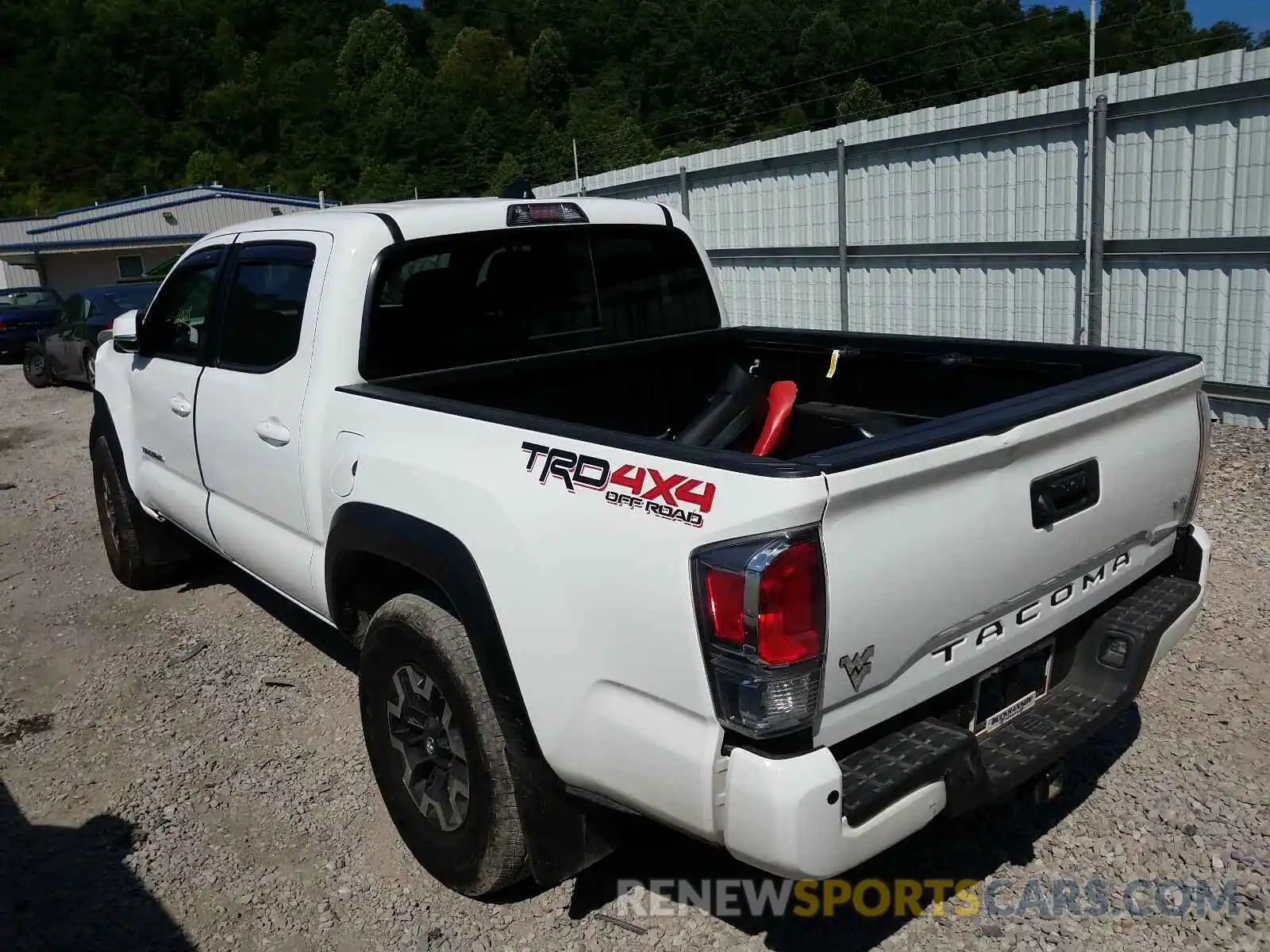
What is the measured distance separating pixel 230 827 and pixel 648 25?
70.6 metres

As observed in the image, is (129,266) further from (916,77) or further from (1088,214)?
(1088,214)

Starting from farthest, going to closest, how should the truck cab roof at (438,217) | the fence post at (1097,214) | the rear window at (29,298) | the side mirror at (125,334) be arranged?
the rear window at (29,298)
the fence post at (1097,214)
the side mirror at (125,334)
the truck cab roof at (438,217)

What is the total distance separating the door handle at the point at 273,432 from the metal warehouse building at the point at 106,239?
35.6 meters

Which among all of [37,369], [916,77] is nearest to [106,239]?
[37,369]

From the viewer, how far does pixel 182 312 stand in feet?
16.4

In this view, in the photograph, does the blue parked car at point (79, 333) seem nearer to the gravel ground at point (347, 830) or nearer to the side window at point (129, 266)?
the gravel ground at point (347, 830)

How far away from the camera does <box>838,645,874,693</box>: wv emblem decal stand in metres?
2.20

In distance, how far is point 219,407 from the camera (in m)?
4.24

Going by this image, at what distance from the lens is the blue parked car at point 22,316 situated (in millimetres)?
20609

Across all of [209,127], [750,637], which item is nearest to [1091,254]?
[750,637]

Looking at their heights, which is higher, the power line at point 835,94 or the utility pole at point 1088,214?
the power line at point 835,94

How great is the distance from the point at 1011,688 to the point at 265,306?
2994 mm

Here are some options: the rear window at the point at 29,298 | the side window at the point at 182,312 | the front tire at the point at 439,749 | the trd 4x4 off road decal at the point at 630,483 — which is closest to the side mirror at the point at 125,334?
the side window at the point at 182,312

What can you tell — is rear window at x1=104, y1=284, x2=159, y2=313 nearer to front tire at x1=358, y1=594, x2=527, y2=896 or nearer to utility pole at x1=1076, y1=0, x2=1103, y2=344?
utility pole at x1=1076, y1=0, x2=1103, y2=344
